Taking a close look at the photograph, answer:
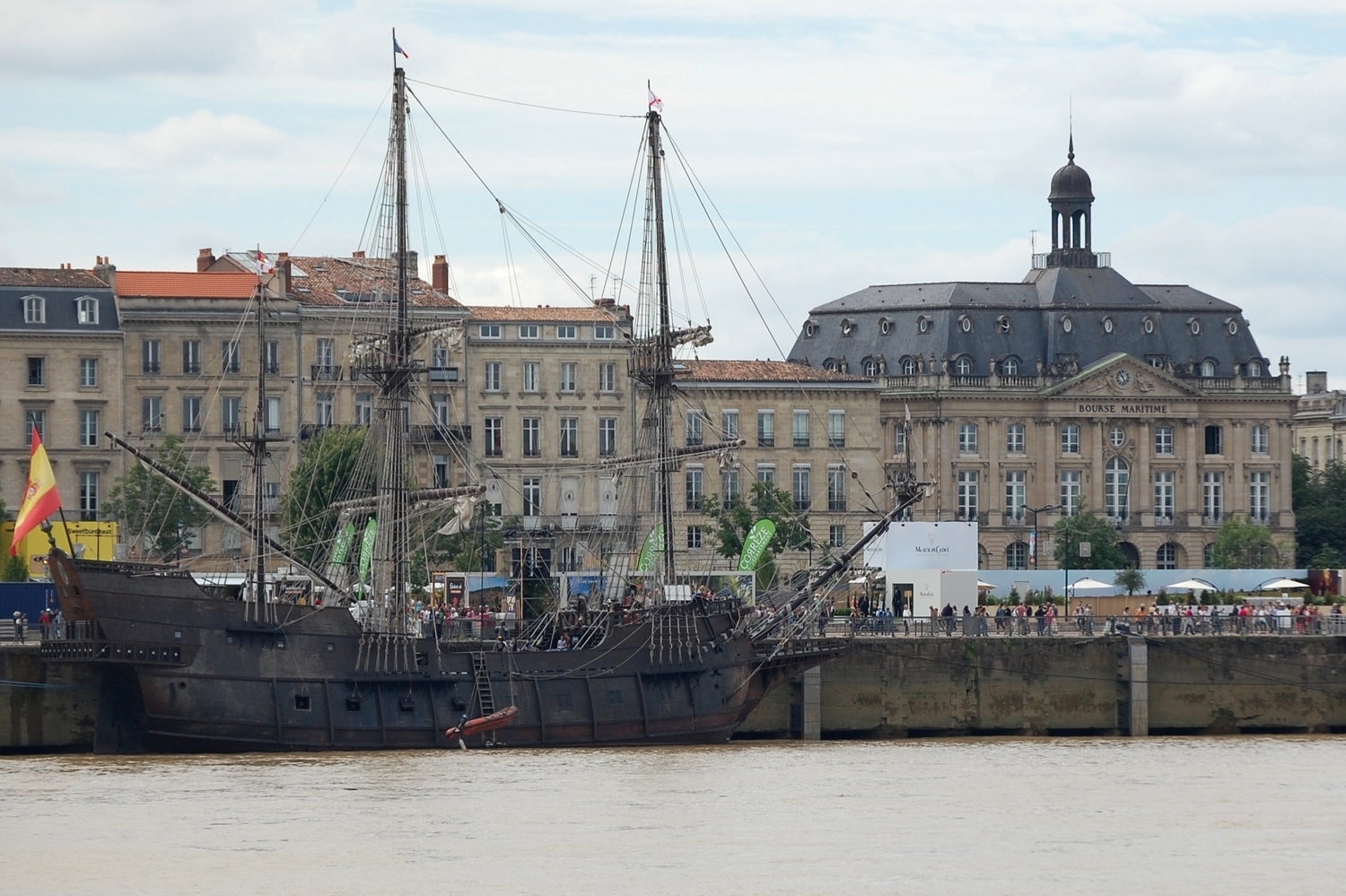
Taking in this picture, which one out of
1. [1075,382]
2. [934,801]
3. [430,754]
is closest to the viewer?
[934,801]

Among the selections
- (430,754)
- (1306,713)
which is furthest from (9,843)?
(1306,713)

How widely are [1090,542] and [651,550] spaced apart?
168 feet

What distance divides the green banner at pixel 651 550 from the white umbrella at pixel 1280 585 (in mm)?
29129

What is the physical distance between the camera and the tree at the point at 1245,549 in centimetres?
12438

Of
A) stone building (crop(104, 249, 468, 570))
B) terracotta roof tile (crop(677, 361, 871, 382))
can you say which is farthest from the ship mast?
terracotta roof tile (crop(677, 361, 871, 382))

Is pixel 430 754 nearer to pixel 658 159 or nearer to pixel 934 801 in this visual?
pixel 934 801

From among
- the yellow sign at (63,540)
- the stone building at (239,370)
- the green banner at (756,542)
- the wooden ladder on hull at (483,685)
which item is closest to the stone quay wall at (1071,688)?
the green banner at (756,542)

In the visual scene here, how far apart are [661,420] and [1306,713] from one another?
18030mm

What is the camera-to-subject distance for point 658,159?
244ft

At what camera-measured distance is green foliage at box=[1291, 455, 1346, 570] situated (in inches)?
5359

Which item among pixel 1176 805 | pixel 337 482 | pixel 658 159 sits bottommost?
pixel 1176 805

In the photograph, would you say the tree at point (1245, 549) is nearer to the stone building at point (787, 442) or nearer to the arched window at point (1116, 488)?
the arched window at point (1116, 488)

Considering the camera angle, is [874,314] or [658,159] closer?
[658,159]

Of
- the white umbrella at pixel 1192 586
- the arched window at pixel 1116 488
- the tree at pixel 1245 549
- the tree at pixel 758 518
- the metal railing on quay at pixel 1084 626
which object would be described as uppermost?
→ the arched window at pixel 1116 488
